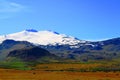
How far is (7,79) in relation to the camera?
4225 inches

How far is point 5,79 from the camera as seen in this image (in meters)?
107

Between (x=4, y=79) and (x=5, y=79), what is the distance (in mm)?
360

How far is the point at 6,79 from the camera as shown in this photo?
107188 mm

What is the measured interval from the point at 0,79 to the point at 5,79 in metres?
1.82

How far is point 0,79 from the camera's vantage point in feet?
349

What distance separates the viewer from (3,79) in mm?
106938

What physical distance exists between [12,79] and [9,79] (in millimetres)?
1122

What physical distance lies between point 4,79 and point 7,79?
108cm

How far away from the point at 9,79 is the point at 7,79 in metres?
0.78

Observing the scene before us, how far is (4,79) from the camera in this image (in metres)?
107

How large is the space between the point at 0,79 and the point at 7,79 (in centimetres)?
254

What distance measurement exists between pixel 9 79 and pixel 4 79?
5.84ft

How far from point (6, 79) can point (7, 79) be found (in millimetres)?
362
